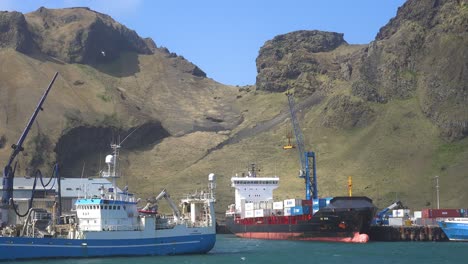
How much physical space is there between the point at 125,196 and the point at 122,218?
3.30 m

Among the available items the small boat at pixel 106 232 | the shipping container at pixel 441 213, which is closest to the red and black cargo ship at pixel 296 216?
the shipping container at pixel 441 213

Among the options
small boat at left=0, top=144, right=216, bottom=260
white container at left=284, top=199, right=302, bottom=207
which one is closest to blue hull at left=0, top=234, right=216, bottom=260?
small boat at left=0, top=144, right=216, bottom=260

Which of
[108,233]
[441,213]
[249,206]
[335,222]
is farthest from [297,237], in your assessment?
[108,233]

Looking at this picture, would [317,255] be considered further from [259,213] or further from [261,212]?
[259,213]

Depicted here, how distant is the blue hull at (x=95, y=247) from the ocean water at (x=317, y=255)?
0.75m

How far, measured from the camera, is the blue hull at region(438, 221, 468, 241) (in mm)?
111938

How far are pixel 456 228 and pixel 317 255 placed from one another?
3747cm

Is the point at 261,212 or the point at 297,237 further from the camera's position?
the point at 261,212

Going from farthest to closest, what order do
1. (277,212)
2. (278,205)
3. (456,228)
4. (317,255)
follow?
(278,205) < (277,212) < (456,228) < (317,255)

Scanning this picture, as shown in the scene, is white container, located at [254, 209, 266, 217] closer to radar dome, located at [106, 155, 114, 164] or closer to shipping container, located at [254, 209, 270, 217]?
A: shipping container, located at [254, 209, 270, 217]

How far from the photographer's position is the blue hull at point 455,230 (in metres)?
112

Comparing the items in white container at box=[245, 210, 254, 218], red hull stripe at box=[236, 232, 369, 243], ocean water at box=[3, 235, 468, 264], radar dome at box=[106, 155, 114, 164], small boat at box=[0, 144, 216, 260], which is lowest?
ocean water at box=[3, 235, 468, 264]

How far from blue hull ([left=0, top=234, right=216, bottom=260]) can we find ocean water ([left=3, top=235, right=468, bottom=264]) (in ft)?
2.47

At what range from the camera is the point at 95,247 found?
238 feet
